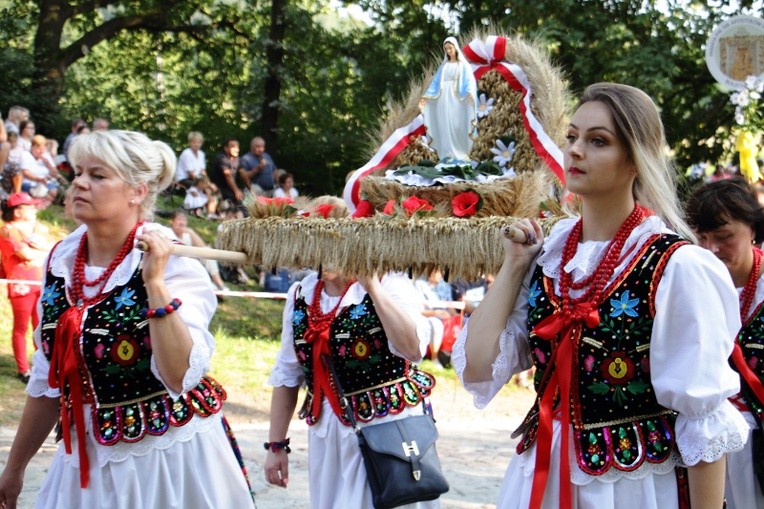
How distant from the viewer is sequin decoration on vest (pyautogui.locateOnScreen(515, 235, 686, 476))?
8.21 feet

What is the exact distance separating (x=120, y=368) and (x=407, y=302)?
54.1 inches

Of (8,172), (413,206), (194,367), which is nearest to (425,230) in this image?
(413,206)

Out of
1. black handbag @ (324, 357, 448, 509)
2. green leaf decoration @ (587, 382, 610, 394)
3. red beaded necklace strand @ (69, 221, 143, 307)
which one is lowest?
black handbag @ (324, 357, 448, 509)

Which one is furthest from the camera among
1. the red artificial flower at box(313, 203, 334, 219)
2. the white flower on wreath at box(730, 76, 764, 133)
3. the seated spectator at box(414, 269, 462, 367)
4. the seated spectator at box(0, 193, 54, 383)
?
the seated spectator at box(414, 269, 462, 367)

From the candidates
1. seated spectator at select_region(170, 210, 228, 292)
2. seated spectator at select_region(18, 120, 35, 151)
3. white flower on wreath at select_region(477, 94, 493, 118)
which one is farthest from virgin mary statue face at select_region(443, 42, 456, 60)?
seated spectator at select_region(18, 120, 35, 151)

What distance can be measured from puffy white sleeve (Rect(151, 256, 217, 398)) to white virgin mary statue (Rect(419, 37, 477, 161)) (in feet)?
3.76

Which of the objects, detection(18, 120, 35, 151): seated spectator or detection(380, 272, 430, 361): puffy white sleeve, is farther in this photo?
detection(18, 120, 35, 151): seated spectator

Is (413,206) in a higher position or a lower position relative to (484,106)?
lower

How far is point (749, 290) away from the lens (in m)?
3.79

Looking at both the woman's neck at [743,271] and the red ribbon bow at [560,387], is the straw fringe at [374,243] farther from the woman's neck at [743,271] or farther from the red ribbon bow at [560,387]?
the woman's neck at [743,271]

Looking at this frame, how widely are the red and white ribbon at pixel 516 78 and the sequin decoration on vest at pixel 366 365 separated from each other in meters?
0.97

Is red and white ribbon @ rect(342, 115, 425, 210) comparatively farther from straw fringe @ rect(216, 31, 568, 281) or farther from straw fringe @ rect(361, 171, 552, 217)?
straw fringe @ rect(361, 171, 552, 217)

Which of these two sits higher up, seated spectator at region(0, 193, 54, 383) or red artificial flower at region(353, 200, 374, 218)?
red artificial flower at region(353, 200, 374, 218)

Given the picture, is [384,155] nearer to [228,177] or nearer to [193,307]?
[193,307]
